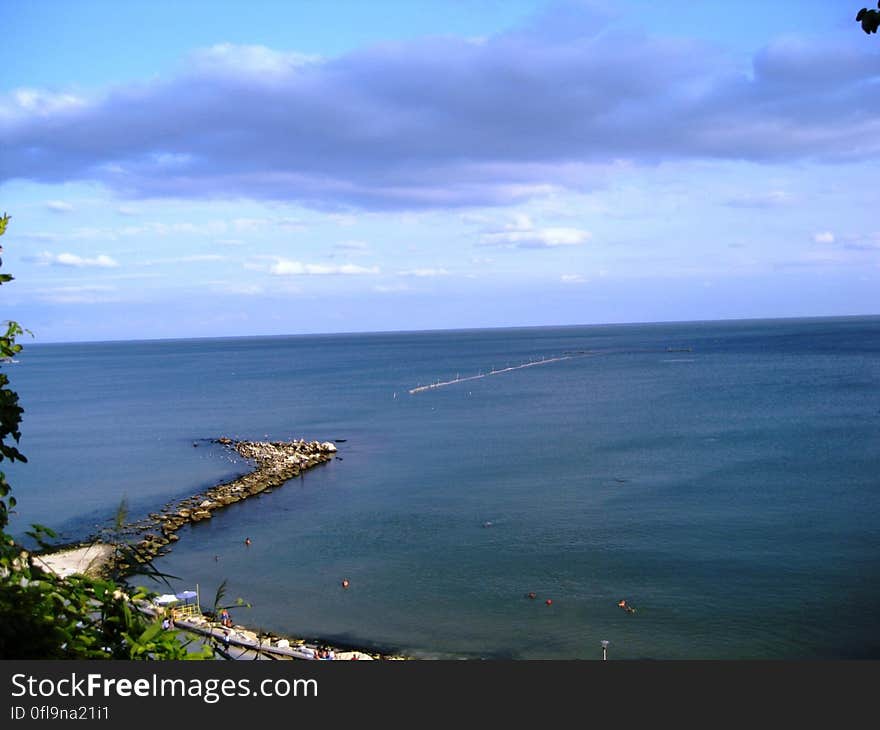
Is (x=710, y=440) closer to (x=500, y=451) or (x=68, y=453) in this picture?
(x=500, y=451)

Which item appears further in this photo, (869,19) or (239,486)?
(239,486)

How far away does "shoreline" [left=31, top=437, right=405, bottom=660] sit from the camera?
23906 millimetres

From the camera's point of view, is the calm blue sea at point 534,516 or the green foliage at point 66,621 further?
the calm blue sea at point 534,516

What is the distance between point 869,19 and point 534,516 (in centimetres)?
→ 3618

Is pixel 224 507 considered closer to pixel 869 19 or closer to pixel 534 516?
pixel 534 516

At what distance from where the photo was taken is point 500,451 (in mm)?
59562

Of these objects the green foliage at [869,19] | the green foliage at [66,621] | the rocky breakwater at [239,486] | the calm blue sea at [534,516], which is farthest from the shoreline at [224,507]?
the green foliage at [869,19]

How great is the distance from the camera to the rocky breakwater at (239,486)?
130ft

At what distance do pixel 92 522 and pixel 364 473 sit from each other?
1834 centimetres

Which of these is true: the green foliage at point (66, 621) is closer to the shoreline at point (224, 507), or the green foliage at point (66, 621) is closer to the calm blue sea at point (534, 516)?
the shoreline at point (224, 507)

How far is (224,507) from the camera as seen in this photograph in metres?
45.4

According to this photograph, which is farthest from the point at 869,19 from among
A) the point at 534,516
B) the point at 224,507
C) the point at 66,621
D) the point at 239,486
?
the point at 239,486

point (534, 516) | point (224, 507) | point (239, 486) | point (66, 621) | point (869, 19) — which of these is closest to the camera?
point (66, 621)

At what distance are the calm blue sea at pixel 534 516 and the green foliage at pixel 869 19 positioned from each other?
2239cm
